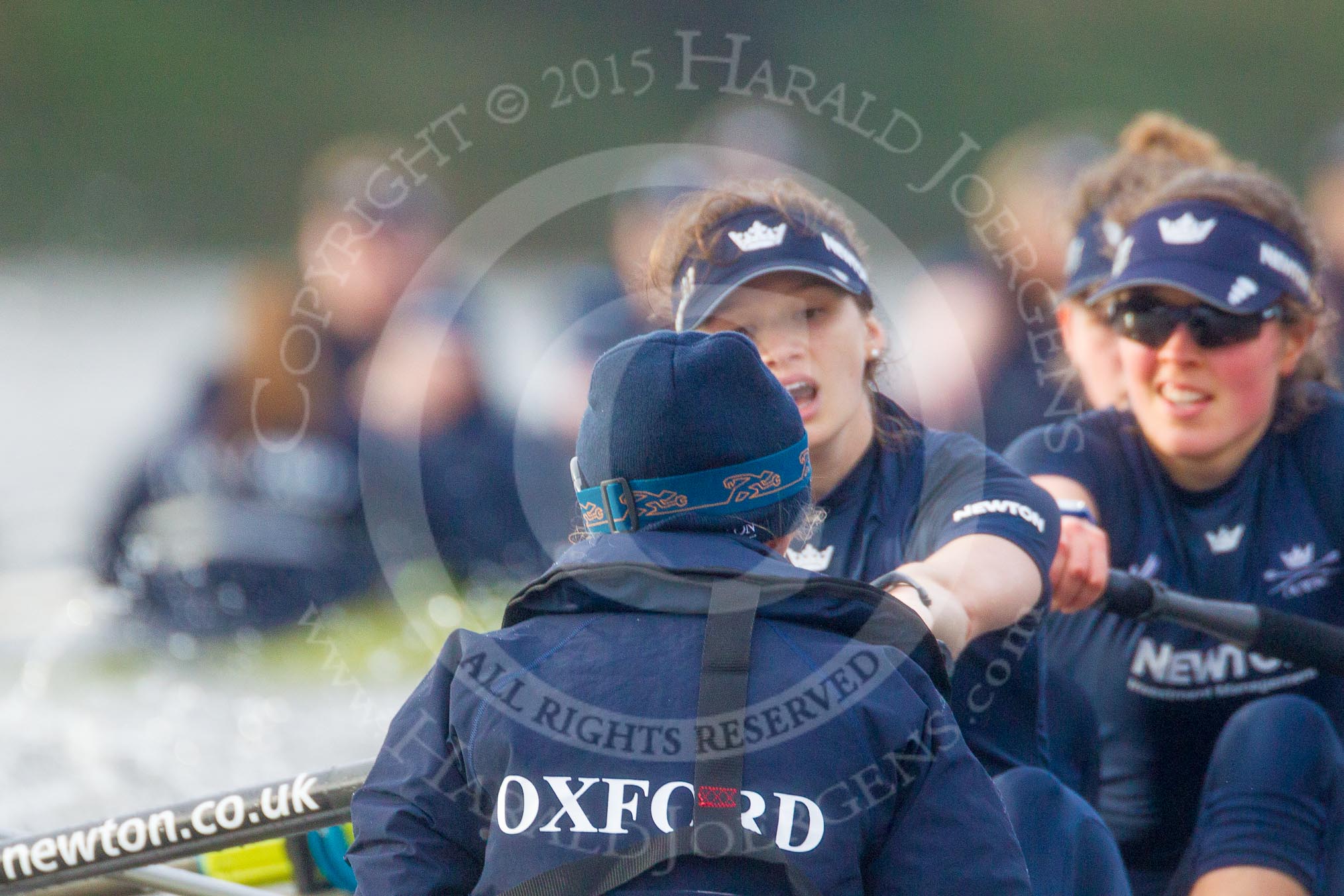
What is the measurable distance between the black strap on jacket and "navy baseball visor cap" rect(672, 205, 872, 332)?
744 mm

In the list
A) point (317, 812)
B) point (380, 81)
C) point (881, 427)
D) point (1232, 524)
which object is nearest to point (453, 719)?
point (317, 812)

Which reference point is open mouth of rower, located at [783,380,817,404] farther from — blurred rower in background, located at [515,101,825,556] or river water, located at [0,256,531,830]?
blurred rower in background, located at [515,101,825,556]

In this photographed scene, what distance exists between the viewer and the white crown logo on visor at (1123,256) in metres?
2.09

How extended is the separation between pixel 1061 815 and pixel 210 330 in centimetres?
892

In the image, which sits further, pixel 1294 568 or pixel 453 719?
pixel 1294 568

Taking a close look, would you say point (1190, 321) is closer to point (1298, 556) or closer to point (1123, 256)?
point (1123, 256)

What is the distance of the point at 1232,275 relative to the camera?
1998 mm

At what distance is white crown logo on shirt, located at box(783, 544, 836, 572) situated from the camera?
5.86 feet

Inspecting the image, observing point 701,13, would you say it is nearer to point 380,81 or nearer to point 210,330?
point 380,81

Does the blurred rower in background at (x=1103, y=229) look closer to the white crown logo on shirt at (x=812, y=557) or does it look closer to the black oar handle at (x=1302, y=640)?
the black oar handle at (x=1302, y=640)

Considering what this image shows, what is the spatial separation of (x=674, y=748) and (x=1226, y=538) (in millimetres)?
1249

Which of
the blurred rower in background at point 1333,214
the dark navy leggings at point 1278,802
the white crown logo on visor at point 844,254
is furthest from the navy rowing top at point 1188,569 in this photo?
the blurred rower in background at point 1333,214

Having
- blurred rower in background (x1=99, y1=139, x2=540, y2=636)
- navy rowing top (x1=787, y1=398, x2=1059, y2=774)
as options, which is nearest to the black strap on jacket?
navy rowing top (x1=787, y1=398, x2=1059, y2=774)

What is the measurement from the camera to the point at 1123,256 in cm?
211
